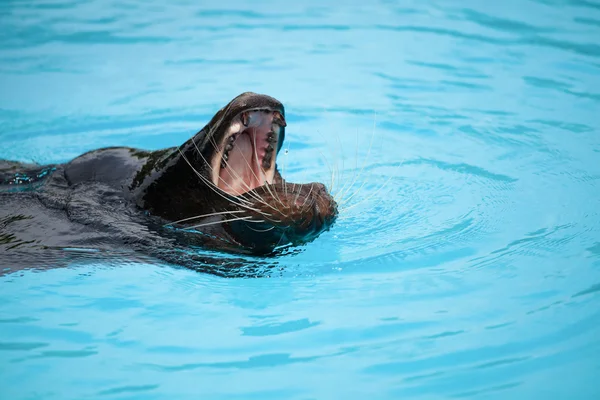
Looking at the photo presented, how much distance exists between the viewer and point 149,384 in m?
3.74

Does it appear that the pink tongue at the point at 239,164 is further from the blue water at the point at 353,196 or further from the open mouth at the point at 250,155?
the blue water at the point at 353,196

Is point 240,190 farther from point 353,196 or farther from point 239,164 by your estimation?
point 353,196

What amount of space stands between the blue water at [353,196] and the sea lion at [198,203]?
0.20 metres

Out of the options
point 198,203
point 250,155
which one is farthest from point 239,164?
point 198,203

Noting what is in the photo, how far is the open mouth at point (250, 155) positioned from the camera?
431 cm

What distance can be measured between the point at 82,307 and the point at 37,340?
1.01 feet

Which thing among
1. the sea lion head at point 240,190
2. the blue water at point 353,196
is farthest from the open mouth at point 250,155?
the blue water at point 353,196

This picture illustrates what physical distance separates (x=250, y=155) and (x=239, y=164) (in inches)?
3.2

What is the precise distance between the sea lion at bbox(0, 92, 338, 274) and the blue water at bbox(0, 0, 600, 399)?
200 millimetres

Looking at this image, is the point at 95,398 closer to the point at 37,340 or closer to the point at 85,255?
the point at 37,340

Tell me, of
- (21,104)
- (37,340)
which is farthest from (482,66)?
(37,340)

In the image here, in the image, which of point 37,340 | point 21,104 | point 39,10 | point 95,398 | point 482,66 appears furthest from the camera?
point 39,10

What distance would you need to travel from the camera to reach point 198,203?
4.36 m

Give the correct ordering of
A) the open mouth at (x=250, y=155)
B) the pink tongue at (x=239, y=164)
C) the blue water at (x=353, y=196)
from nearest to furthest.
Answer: the blue water at (x=353, y=196)
the open mouth at (x=250, y=155)
the pink tongue at (x=239, y=164)
